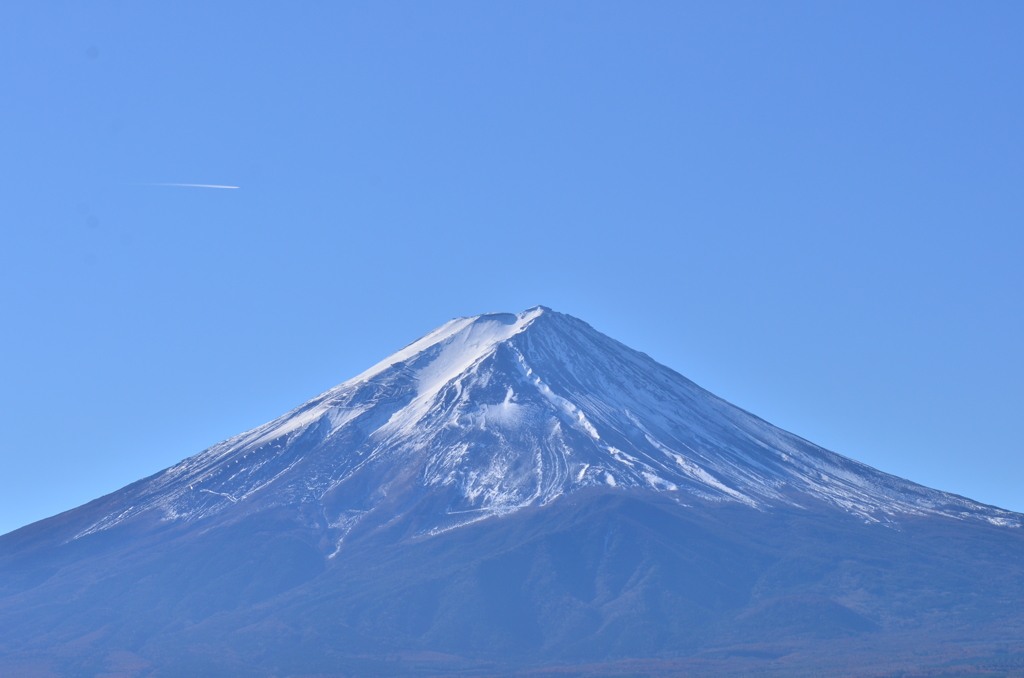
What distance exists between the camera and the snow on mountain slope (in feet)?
430

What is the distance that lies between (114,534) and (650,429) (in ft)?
189

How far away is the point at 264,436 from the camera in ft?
488

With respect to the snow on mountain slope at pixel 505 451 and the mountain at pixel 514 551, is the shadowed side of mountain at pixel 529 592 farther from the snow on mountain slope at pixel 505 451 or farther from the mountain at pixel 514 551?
the snow on mountain slope at pixel 505 451

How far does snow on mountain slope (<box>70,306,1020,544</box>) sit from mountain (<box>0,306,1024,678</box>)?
0.35 metres

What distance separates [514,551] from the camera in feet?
391

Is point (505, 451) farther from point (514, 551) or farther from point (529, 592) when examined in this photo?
point (529, 592)

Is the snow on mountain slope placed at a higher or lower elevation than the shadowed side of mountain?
higher

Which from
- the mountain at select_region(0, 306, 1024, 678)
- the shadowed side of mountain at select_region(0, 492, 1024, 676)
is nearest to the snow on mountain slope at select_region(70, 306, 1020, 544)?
the mountain at select_region(0, 306, 1024, 678)

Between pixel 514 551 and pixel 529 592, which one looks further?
pixel 514 551

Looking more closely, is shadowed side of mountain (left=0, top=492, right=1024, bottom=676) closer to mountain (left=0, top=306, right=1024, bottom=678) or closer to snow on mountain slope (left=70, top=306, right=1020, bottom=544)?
mountain (left=0, top=306, right=1024, bottom=678)

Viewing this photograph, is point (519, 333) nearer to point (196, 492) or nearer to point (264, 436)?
point (264, 436)

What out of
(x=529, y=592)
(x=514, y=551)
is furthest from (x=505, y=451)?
(x=529, y=592)

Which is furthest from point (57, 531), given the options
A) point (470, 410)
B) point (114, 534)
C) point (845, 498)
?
point (845, 498)

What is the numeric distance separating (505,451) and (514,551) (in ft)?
56.6
